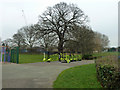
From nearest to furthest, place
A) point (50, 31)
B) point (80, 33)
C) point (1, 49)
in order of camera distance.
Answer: point (1, 49)
point (80, 33)
point (50, 31)

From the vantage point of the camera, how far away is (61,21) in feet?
89.6

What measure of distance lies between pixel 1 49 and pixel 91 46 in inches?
638

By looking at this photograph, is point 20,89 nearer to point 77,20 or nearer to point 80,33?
point 80,33

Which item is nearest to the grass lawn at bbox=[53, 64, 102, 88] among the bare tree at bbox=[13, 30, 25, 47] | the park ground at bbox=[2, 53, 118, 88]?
the park ground at bbox=[2, 53, 118, 88]

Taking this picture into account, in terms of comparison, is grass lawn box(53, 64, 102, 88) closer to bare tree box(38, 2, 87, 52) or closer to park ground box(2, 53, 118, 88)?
park ground box(2, 53, 118, 88)

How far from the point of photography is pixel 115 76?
387 centimetres

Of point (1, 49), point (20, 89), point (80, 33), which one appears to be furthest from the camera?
point (80, 33)

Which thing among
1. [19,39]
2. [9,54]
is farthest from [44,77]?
[19,39]

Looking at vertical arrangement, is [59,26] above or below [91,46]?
above

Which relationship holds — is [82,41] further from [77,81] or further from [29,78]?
[77,81]

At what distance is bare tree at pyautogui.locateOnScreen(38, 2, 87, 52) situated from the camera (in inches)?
1042

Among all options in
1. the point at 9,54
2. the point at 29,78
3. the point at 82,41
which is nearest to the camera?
the point at 29,78

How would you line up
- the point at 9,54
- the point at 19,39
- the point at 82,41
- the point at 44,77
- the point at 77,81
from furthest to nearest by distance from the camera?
the point at 19,39 → the point at 82,41 → the point at 9,54 → the point at 44,77 → the point at 77,81

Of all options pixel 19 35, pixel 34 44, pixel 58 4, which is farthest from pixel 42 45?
pixel 58 4
